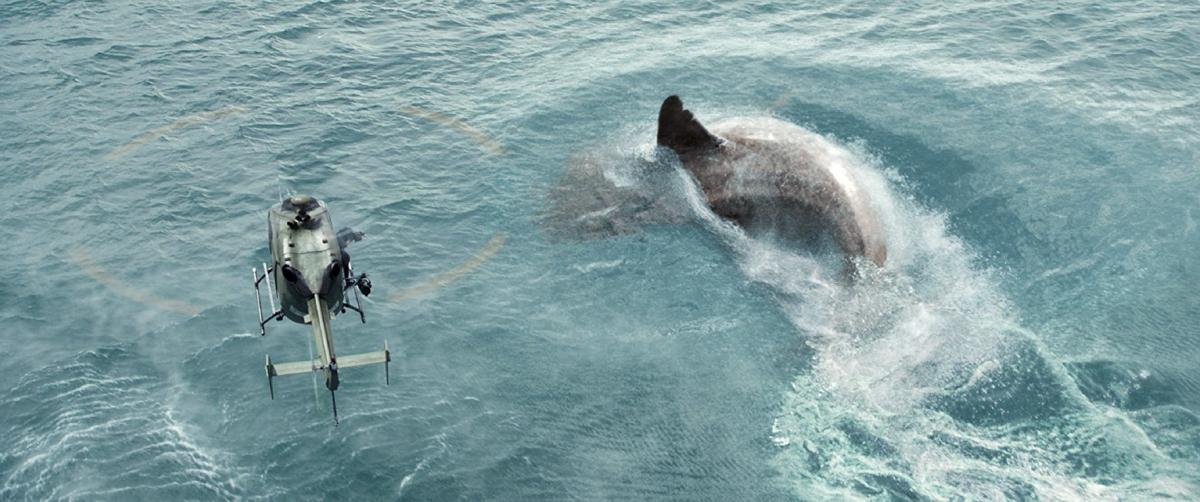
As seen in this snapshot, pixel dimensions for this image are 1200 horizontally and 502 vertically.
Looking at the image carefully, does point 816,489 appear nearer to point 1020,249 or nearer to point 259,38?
point 1020,249

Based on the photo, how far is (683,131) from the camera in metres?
33.7

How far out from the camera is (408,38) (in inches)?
1847

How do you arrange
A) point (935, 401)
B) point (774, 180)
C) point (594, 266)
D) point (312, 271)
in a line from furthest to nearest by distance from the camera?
point (774, 180), point (594, 266), point (935, 401), point (312, 271)

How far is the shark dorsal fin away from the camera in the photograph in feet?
109

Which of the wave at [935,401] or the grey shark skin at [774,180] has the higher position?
the grey shark skin at [774,180]

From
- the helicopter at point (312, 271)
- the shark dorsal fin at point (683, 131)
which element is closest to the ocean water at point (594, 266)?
the shark dorsal fin at point (683, 131)

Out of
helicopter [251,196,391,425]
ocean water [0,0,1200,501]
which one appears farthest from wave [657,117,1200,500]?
helicopter [251,196,391,425]

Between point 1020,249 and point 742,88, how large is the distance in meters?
14.3

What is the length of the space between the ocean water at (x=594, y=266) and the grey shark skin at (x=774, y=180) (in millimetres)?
765

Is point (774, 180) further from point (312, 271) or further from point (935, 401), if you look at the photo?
point (312, 271)

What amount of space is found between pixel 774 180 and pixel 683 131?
153 inches

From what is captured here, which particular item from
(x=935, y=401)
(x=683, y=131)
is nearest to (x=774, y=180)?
(x=683, y=131)

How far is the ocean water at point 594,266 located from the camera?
23156 millimetres

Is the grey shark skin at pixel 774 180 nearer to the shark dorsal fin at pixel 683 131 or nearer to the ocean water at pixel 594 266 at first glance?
the shark dorsal fin at pixel 683 131
